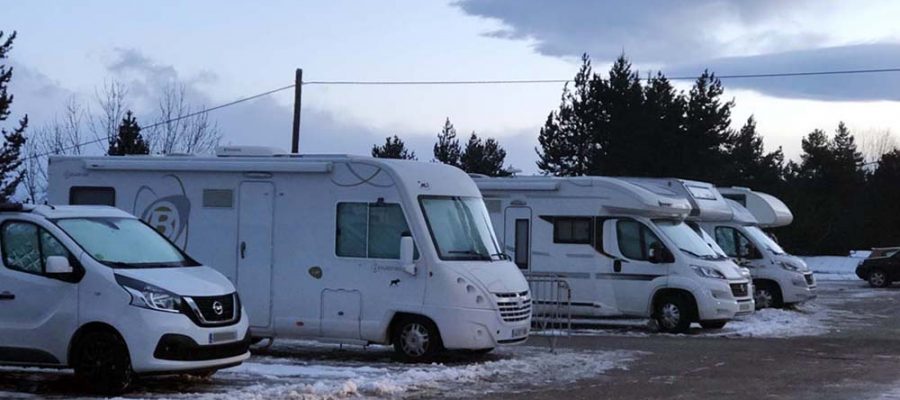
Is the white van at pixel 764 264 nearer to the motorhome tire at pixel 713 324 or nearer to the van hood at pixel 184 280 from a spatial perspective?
the motorhome tire at pixel 713 324

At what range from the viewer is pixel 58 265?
1170 centimetres

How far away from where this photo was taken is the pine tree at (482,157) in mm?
62562

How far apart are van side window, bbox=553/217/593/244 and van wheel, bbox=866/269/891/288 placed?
2242 centimetres

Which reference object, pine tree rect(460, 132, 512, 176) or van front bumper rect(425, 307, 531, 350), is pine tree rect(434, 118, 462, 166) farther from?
van front bumper rect(425, 307, 531, 350)

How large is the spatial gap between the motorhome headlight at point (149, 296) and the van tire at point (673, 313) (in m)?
11.0

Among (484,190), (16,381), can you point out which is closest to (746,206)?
(484,190)

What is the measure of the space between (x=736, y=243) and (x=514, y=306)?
1149 cm

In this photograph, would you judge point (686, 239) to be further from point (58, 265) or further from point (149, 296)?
point (58, 265)

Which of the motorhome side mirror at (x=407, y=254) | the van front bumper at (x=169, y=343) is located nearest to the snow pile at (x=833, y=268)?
the motorhome side mirror at (x=407, y=254)

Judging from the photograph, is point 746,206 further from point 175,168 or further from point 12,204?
point 12,204

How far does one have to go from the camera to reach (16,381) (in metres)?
12.8

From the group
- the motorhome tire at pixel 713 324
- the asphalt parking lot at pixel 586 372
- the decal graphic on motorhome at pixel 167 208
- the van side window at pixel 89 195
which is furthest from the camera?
the motorhome tire at pixel 713 324

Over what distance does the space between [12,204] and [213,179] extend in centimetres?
413

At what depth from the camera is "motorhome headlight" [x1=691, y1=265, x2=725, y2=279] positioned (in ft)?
67.3
